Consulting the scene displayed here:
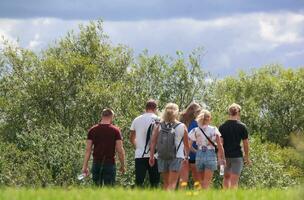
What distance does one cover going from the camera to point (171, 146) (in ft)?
43.1

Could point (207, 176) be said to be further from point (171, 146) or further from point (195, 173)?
point (171, 146)

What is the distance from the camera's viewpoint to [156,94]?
53719 millimetres

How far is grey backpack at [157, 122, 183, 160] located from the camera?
1312 cm

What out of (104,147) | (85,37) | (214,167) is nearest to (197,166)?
(214,167)

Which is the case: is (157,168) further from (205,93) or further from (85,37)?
(85,37)

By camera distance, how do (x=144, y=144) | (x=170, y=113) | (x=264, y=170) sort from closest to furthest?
(x=170, y=113), (x=144, y=144), (x=264, y=170)

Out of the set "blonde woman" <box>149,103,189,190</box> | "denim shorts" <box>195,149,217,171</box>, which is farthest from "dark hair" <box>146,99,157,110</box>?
"denim shorts" <box>195,149,217,171</box>

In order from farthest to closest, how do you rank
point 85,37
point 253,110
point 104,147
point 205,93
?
point 253,110
point 85,37
point 205,93
point 104,147

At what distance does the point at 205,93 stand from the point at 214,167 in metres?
39.7

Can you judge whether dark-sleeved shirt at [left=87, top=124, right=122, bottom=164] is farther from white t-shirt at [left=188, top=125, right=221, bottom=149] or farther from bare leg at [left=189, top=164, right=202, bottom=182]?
bare leg at [left=189, top=164, right=202, bottom=182]

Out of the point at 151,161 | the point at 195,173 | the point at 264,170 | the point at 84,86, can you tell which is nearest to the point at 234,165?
the point at 195,173

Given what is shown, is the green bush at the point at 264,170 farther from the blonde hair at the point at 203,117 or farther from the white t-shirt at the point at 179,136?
the white t-shirt at the point at 179,136

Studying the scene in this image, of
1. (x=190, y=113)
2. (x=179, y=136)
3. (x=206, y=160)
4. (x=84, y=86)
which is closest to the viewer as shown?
(x=179, y=136)

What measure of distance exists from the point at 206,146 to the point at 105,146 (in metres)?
1.89
